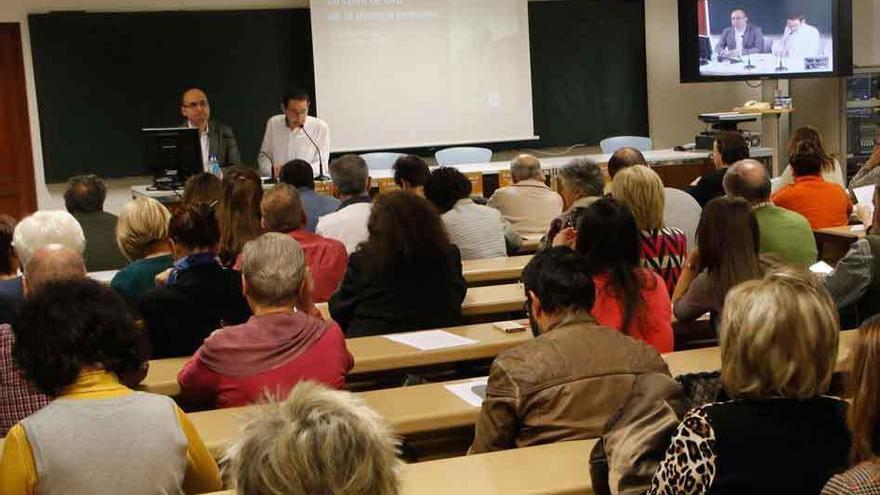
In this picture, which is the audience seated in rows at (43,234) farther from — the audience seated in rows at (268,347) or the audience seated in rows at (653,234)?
the audience seated in rows at (653,234)

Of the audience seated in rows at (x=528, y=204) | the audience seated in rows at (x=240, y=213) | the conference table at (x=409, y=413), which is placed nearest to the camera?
the conference table at (x=409, y=413)

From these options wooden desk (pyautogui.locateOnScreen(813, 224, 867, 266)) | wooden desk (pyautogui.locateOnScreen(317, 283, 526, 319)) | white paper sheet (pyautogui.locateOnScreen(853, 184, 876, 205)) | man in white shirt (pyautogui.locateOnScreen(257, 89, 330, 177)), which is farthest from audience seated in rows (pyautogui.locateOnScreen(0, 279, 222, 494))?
man in white shirt (pyautogui.locateOnScreen(257, 89, 330, 177))

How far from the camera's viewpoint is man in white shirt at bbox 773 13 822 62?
1059cm

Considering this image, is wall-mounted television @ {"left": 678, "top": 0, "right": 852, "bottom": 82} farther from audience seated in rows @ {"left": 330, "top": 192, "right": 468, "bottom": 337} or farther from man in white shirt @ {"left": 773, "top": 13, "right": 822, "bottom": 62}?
audience seated in rows @ {"left": 330, "top": 192, "right": 468, "bottom": 337}

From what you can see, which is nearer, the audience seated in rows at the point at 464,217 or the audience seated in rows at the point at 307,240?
the audience seated in rows at the point at 307,240

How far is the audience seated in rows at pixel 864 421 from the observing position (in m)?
Result: 1.92

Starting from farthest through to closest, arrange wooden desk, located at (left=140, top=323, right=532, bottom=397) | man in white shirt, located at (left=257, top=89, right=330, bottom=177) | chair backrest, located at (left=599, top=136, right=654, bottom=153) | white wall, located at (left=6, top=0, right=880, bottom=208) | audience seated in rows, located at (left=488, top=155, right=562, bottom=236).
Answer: white wall, located at (left=6, top=0, right=880, bottom=208)
chair backrest, located at (left=599, top=136, right=654, bottom=153)
man in white shirt, located at (left=257, top=89, right=330, bottom=177)
audience seated in rows, located at (left=488, top=155, right=562, bottom=236)
wooden desk, located at (left=140, top=323, right=532, bottom=397)

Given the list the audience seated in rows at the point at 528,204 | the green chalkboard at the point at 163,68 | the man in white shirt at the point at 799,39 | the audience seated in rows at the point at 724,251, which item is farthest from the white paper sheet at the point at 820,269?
the man in white shirt at the point at 799,39

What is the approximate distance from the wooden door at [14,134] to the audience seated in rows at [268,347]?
6.63 metres

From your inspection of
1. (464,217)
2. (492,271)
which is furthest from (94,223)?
(492,271)

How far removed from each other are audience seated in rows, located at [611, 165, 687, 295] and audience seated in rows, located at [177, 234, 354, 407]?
6.24 feet

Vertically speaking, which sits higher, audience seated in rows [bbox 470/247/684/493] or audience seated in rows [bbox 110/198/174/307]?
audience seated in rows [bbox 110/198/174/307]

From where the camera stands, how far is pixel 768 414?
7.16ft

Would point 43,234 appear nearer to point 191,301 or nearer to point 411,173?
point 191,301
